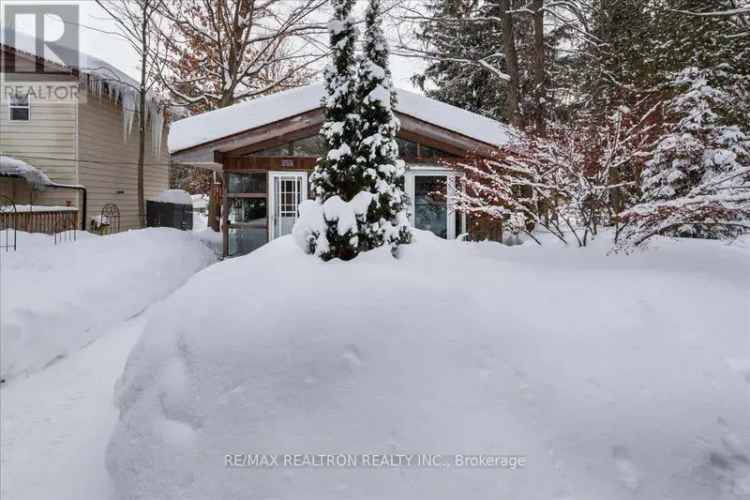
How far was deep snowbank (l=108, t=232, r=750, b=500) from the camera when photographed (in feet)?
9.48

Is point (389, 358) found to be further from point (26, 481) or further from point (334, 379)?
point (26, 481)

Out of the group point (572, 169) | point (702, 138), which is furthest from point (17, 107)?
point (702, 138)

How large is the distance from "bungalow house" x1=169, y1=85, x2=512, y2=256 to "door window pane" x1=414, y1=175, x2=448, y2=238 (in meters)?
0.02

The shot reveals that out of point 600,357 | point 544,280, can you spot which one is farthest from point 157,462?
point 544,280

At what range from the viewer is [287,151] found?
1131cm

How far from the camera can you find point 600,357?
334cm

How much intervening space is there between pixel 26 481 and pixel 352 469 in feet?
7.94

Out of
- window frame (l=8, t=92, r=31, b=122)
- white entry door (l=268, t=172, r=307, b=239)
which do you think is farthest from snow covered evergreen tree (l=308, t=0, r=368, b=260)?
window frame (l=8, t=92, r=31, b=122)

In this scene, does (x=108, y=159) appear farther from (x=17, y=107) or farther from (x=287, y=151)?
(x=287, y=151)

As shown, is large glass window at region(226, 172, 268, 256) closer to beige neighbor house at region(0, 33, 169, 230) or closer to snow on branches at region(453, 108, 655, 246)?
beige neighbor house at region(0, 33, 169, 230)

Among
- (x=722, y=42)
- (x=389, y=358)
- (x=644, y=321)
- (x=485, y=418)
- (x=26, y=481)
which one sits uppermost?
(x=722, y=42)

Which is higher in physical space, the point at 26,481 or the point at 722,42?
the point at 722,42

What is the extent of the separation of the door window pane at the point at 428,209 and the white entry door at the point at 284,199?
260cm
